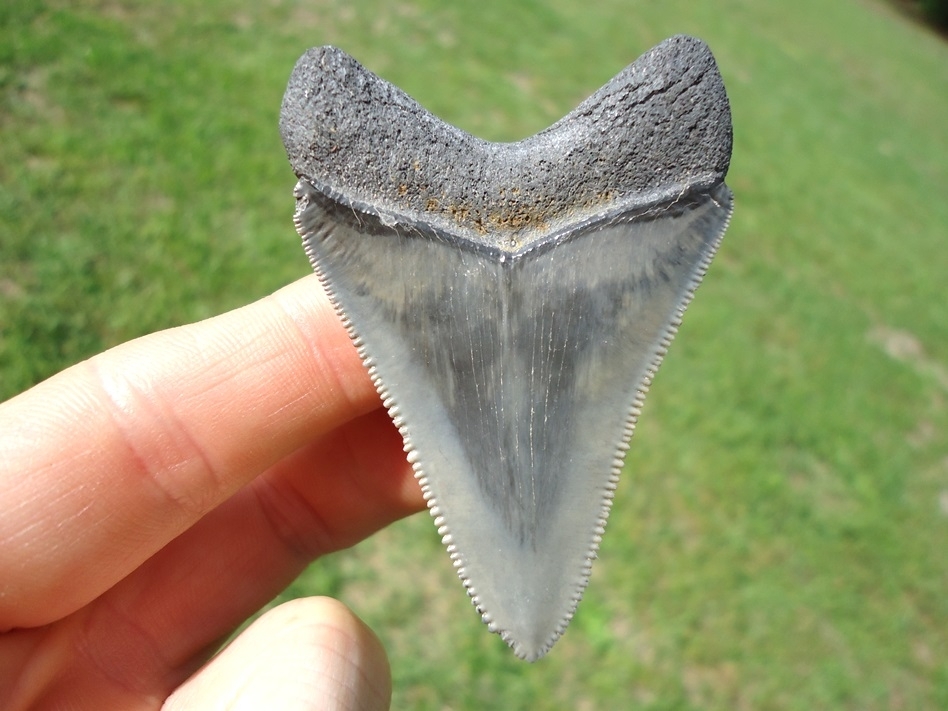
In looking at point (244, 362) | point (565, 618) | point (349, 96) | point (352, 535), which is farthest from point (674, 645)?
point (349, 96)

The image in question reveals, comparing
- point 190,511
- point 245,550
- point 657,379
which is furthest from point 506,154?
point 657,379

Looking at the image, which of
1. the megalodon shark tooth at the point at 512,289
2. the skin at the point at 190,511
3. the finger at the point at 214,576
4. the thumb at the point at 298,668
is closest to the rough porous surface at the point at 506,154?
the megalodon shark tooth at the point at 512,289

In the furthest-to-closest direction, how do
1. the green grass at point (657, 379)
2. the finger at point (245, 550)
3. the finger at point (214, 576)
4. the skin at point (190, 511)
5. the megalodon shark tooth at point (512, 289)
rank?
the green grass at point (657, 379), the finger at point (245, 550), the finger at point (214, 576), the skin at point (190, 511), the megalodon shark tooth at point (512, 289)

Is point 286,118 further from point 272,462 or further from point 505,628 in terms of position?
point 505,628

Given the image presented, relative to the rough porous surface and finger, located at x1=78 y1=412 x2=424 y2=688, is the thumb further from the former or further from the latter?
the rough porous surface

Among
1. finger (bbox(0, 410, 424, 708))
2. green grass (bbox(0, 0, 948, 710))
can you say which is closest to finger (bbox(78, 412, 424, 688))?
finger (bbox(0, 410, 424, 708))

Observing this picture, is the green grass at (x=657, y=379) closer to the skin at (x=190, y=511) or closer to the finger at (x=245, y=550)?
the finger at (x=245, y=550)
